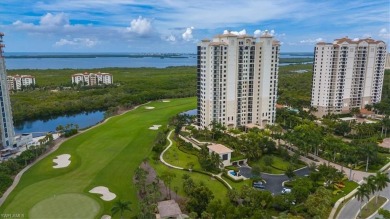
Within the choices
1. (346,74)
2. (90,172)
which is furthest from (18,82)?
(346,74)

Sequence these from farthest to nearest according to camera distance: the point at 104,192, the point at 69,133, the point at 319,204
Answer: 1. the point at 69,133
2. the point at 104,192
3. the point at 319,204

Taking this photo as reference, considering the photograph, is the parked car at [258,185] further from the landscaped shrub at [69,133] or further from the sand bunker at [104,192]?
the landscaped shrub at [69,133]

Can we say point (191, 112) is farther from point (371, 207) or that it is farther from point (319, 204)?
point (319, 204)

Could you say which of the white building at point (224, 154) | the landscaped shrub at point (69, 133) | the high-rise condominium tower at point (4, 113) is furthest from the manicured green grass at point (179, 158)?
the high-rise condominium tower at point (4, 113)

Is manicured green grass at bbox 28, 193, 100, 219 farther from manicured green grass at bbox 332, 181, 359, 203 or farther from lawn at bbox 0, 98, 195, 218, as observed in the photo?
manicured green grass at bbox 332, 181, 359, 203

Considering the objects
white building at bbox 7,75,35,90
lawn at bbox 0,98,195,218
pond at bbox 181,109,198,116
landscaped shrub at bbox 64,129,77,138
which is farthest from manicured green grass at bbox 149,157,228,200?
white building at bbox 7,75,35,90

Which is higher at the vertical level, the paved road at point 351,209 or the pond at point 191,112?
the pond at point 191,112
